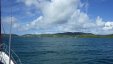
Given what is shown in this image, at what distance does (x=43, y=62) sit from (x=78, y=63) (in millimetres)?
8229

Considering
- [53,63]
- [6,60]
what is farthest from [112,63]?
[6,60]

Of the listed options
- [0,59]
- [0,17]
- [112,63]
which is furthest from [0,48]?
[112,63]

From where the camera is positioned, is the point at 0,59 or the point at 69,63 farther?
the point at 69,63

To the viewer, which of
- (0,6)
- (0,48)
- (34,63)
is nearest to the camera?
(0,6)

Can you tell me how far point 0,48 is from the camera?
21.0 metres

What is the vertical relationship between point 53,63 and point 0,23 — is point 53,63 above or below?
below

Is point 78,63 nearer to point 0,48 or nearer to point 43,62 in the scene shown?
point 43,62

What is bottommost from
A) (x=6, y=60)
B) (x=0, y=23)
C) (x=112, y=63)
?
(x=112, y=63)

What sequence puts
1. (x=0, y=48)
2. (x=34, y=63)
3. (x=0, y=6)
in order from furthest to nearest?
1. (x=34, y=63)
2. (x=0, y=48)
3. (x=0, y=6)

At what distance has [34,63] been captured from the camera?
166 feet

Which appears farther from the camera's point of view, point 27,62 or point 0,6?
point 27,62

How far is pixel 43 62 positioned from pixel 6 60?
32.5 meters

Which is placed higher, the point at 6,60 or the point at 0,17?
the point at 0,17

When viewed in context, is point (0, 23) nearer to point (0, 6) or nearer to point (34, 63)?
point (0, 6)
